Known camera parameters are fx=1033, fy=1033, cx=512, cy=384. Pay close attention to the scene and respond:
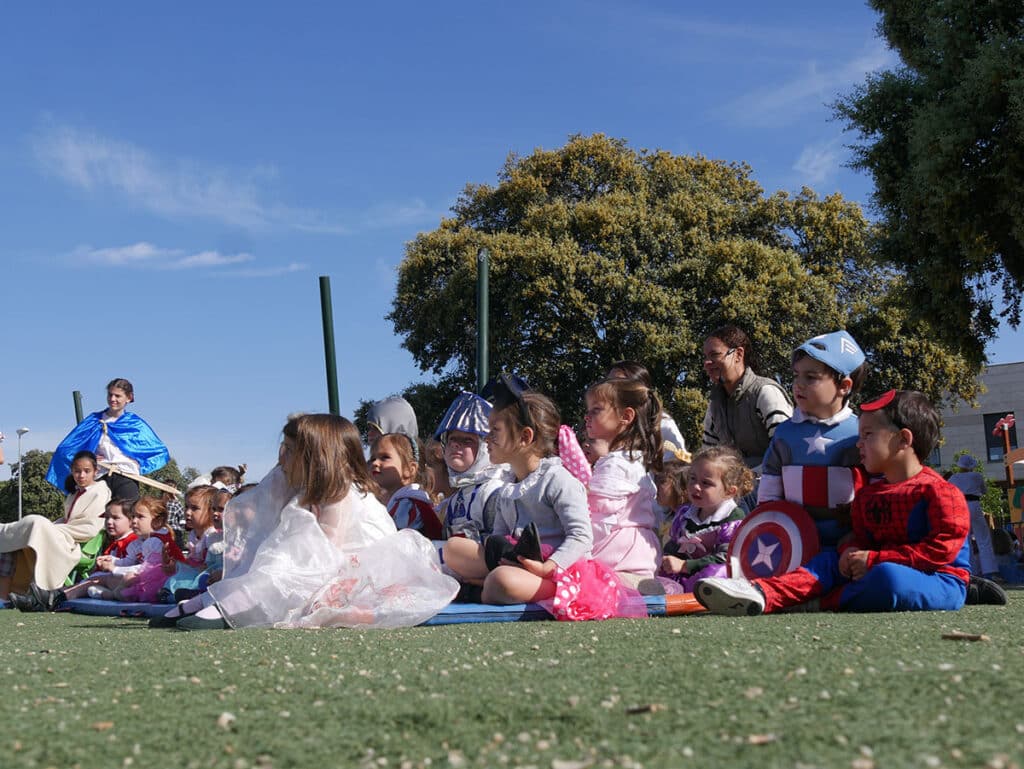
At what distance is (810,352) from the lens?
5625mm

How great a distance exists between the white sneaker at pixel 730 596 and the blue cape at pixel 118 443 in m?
8.14

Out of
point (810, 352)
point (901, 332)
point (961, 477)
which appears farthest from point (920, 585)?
point (901, 332)

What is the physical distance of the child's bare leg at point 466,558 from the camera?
18.6ft

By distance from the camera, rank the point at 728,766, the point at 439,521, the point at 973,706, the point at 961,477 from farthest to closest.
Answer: the point at 961,477, the point at 439,521, the point at 973,706, the point at 728,766

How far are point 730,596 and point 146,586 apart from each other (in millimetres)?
5549

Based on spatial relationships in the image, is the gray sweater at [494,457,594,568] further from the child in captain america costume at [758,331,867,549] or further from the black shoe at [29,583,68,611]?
the black shoe at [29,583,68,611]

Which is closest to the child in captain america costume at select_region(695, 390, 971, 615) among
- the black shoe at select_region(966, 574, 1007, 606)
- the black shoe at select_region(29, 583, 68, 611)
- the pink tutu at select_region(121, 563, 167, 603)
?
the black shoe at select_region(966, 574, 1007, 606)

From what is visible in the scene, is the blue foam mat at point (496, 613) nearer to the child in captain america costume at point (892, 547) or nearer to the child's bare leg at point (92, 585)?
the child in captain america costume at point (892, 547)

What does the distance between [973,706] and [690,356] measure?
2224 centimetres

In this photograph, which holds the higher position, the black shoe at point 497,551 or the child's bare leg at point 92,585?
the black shoe at point 497,551

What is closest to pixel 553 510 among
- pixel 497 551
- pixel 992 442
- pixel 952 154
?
pixel 497 551

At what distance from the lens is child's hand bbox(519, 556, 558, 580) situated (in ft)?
17.2

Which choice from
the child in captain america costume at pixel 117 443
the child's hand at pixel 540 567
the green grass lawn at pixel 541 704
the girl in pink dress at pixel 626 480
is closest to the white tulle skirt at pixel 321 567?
the child's hand at pixel 540 567

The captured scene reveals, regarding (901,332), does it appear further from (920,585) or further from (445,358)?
(920,585)
